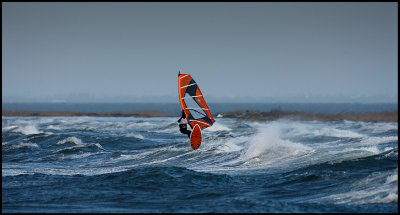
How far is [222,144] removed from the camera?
36.8 metres

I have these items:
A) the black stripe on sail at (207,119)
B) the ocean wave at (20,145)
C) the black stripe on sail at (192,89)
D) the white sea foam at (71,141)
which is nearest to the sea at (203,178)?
the ocean wave at (20,145)

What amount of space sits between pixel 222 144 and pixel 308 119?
90.9 feet

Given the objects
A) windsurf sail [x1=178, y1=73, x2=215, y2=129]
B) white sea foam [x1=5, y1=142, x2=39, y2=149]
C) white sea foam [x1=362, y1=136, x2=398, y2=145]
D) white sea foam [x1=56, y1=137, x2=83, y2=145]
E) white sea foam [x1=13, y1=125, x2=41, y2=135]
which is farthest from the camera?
white sea foam [x1=13, y1=125, x2=41, y2=135]

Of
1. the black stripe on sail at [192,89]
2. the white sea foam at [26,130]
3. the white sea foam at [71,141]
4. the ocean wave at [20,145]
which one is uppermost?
the black stripe on sail at [192,89]

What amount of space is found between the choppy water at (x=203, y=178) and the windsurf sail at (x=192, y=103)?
8.74 feet

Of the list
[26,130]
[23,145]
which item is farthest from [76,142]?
[26,130]

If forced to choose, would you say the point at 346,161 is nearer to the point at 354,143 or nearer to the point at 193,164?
the point at 193,164

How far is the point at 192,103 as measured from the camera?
842 inches

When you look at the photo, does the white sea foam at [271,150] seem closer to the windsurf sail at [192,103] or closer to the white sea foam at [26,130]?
the windsurf sail at [192,103]

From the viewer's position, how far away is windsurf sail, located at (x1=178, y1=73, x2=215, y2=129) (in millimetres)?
20719

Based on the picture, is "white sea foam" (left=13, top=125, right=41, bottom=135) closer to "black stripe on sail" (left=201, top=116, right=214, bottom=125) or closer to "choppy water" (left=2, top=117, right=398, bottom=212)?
"choppy water" (left=2, top=117, right=398, bottom=212)

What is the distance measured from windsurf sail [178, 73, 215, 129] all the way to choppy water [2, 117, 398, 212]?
8.74 ft

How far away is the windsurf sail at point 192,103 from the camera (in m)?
20.7

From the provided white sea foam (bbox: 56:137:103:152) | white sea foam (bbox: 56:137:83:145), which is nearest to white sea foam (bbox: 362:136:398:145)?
white sea foam (bbox: 56:137:103:152)
